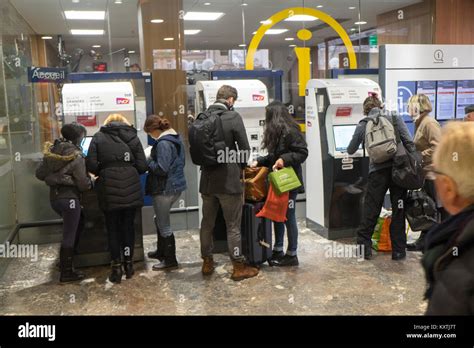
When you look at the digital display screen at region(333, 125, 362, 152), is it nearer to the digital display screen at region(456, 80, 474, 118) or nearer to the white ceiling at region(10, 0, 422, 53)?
the white ceiling at region(10, 0, 422, 53)

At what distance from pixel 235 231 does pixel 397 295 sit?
1.30 m

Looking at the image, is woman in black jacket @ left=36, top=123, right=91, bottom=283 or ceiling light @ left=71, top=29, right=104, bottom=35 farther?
ceiling light @ left=71, top=29, right=104, bottom=35

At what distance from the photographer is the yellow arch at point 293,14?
20.3ft

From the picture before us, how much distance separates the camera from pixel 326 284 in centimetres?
391

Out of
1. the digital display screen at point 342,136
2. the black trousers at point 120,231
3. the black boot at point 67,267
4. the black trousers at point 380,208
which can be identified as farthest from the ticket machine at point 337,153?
the black boot at point 67,267

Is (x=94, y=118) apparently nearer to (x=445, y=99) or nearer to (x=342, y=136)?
(x=342, y=136)

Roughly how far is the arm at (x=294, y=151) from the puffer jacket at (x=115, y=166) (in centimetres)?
123

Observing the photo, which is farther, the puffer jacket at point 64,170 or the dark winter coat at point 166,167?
the dark winter coat at point 166,167

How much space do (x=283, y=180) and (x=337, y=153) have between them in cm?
104

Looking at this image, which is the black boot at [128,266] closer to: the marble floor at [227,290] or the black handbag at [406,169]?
the marble floor at [227,290]

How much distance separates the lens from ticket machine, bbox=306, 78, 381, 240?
4820mm

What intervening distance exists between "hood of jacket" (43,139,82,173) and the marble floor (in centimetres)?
97

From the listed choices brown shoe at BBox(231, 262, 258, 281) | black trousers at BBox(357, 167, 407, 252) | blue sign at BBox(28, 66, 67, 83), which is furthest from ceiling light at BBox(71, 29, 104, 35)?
black trousers at BBox(357, 167, 407, 252)
